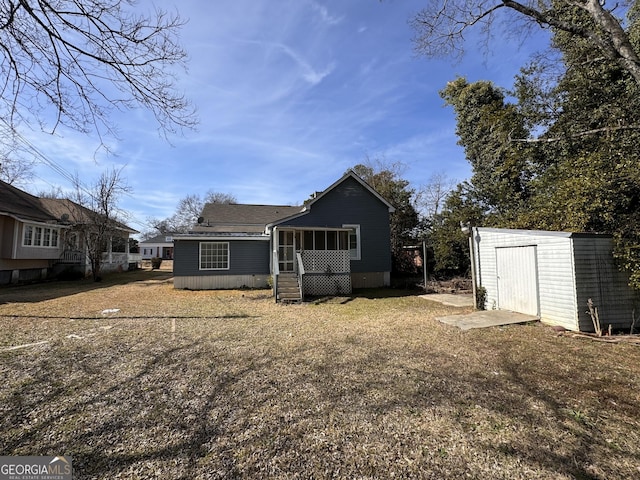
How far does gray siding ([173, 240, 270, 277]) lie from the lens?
15125 millimetres

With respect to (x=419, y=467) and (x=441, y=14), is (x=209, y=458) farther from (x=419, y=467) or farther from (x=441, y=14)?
(x=441, y=14)

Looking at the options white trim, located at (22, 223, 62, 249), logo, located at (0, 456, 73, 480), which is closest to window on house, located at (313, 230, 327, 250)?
logo, located at (0, 456, 73, 480)

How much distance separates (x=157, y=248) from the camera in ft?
166

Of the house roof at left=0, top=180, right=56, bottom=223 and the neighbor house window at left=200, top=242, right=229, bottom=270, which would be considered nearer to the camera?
the neighbor house window at left=200, top=242, right=229, bottom=270

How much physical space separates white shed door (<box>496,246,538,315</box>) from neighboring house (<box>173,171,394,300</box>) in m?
6.56

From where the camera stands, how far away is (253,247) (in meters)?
15.9

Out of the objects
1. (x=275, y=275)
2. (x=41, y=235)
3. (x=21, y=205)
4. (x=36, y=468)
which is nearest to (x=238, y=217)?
(x=275, y=275)

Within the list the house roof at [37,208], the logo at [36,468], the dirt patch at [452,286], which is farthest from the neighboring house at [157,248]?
the logo at [36,468]

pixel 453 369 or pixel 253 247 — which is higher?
pixel 253 247

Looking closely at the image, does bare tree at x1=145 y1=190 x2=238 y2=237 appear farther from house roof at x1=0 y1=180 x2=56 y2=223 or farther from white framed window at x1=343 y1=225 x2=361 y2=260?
white framed window at x1=343 y1=225 x2=361 y2=260

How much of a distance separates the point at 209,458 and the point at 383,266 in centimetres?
1446

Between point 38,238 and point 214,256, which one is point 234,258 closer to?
point 214,256

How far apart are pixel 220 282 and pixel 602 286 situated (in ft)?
48.4

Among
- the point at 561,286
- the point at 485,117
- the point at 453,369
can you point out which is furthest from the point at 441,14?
the point at 453,369
